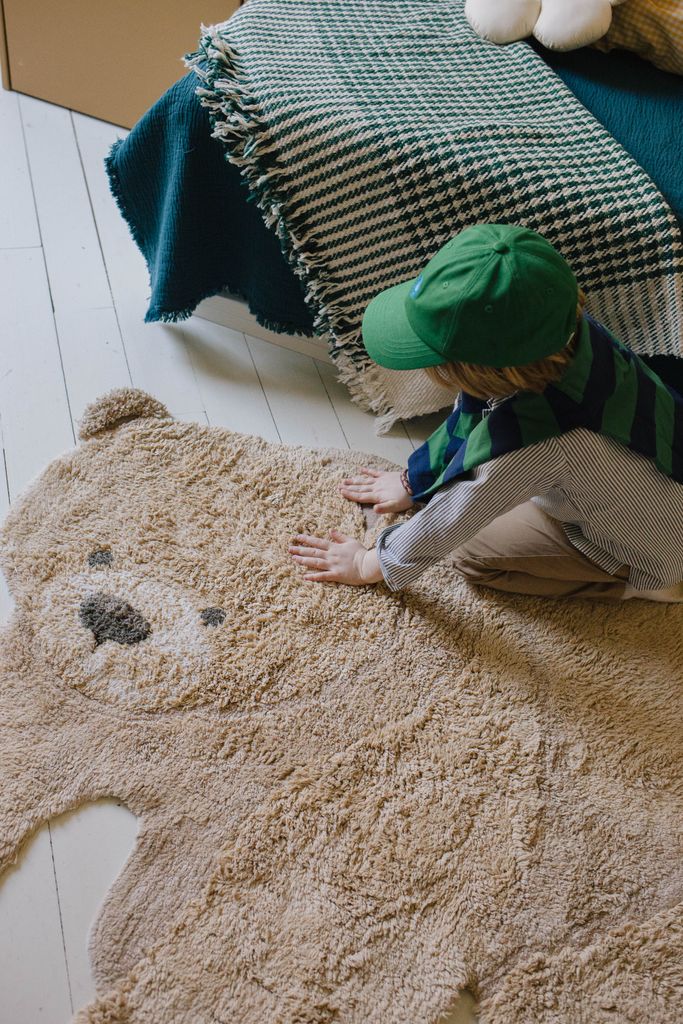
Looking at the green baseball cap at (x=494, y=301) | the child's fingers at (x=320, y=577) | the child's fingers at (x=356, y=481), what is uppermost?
the green baseball cap at (x=494, y=301)

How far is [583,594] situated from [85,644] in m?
0.71

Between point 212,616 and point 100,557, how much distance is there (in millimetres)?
193

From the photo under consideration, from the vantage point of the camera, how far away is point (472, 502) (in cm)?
100

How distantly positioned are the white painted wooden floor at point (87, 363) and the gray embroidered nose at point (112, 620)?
0.12 m

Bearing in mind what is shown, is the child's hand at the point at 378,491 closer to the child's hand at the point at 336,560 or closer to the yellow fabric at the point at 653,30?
the child's hand at the point at 336,560

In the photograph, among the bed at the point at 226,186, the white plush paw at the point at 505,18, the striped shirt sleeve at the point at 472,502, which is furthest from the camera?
the white plush paw at the point at 505,18

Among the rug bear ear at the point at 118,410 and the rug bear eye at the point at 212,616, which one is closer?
the rug bear eye at the point at 212,616

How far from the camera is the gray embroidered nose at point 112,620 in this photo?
1.12 meters

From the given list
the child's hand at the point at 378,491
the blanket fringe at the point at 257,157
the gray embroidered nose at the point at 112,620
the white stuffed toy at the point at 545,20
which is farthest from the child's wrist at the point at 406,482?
the white stuffed toy at the point at 545,20

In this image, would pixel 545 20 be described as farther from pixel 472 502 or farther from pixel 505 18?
pixel 472 502

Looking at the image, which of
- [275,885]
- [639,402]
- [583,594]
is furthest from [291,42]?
[275,885]

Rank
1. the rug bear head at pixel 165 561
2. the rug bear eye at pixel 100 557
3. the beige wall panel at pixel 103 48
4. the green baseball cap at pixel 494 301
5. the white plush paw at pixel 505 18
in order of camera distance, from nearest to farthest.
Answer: the green baseball cap at pixel 494 301 → the rug bear head at pixel 165 561 → the rug bear eye at pixel 100 557 → the white plush paw at pixel 505 18 → the beige wall panel at pixel 103 48

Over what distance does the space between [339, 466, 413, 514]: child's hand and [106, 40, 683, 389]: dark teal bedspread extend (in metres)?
0.32

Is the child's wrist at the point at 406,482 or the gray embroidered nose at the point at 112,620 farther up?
the child's wrist at the point at 406,482
